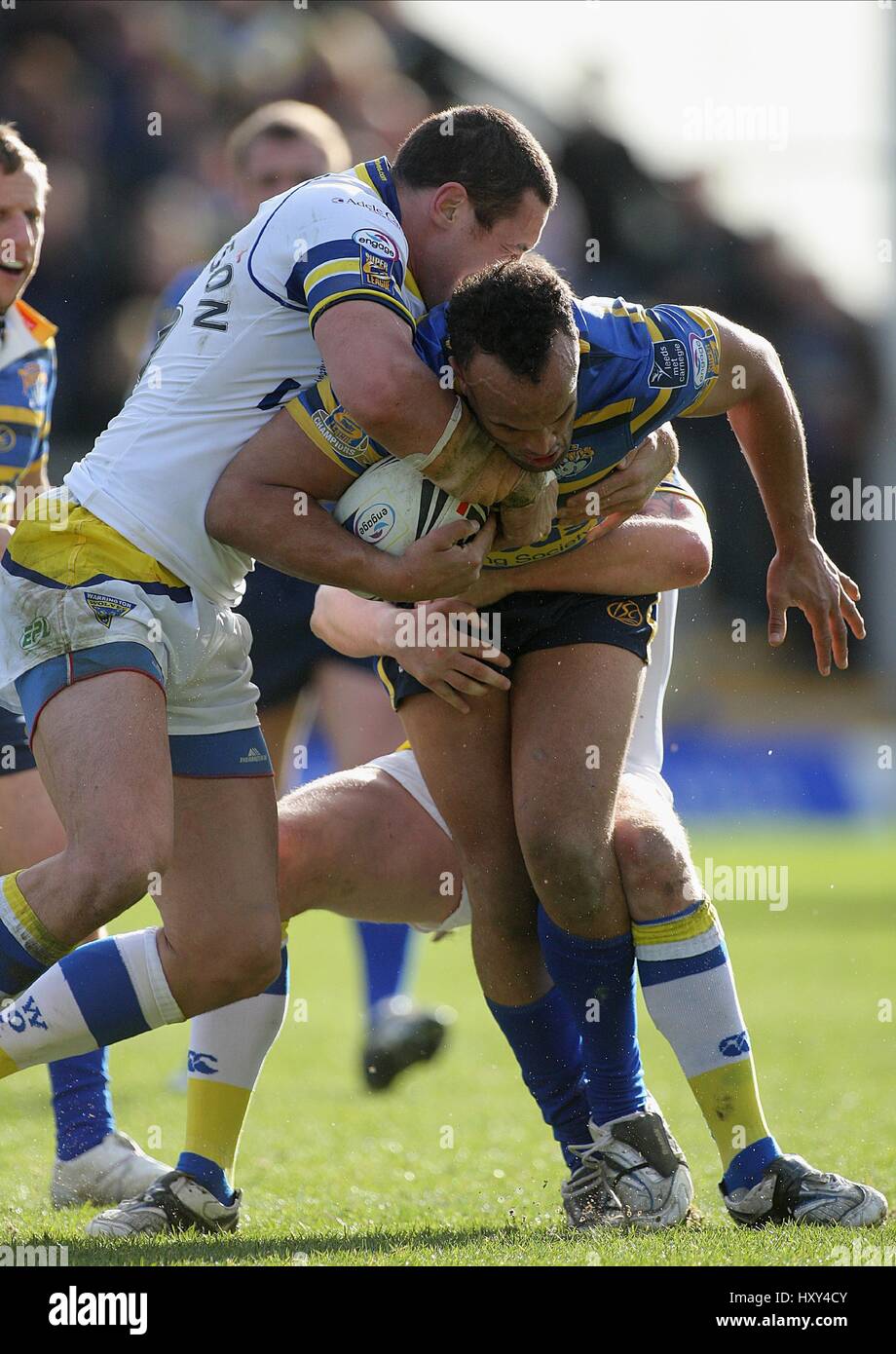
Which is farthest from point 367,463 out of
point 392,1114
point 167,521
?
point 392,1114

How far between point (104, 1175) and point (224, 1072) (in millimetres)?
438

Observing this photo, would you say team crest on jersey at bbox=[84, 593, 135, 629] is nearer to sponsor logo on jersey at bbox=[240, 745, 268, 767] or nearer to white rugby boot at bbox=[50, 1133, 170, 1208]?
sponsor logo on jersey at bbox=[240, 745, 268, 767]

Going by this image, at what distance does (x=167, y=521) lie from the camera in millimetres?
3080

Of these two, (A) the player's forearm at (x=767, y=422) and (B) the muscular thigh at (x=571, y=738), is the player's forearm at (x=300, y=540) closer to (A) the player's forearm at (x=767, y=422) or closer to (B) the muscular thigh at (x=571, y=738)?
(B) the muscular thigh at (x=571, y=738)

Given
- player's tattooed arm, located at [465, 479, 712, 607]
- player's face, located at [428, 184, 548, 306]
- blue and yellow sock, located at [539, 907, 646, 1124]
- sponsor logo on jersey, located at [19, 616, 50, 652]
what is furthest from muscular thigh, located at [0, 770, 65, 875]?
player's face, located at [428, 184, 548, 306]

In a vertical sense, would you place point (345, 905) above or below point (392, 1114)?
above

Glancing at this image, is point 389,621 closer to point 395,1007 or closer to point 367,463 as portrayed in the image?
point 367,463

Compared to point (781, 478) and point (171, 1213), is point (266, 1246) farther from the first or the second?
point (781, 478)

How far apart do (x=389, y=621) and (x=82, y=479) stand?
0.71 meters

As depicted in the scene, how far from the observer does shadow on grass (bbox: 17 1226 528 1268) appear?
2.91 meters

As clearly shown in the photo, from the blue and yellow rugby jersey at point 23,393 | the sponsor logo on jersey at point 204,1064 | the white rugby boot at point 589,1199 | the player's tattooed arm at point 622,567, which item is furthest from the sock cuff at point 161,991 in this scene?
the blue and yellow rugby jersey at point 23,393

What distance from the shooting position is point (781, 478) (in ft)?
11.6

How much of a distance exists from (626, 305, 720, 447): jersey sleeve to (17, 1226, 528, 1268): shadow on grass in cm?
153
